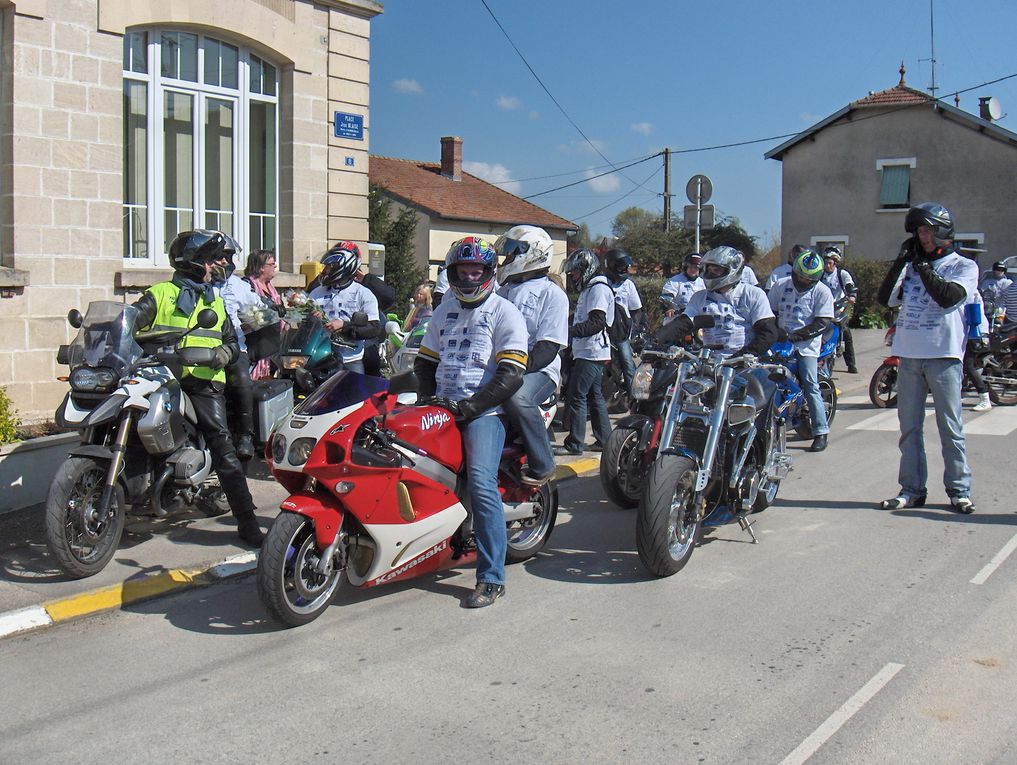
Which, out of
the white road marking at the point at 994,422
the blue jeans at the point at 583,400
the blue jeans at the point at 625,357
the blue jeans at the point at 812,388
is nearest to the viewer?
the blue jeans at the point at 583,400

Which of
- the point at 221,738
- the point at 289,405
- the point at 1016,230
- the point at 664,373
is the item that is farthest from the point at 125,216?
the point at 1016,230

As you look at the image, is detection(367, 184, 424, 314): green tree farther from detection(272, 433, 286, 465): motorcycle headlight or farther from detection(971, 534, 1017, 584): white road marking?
detection(272, 433, 286, 465): motorcycle headlight

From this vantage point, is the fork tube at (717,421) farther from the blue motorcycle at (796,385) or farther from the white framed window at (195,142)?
the white framed window at (195,142)

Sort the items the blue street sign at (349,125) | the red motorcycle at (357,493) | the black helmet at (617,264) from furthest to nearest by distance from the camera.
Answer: the blue street sign at (349,125)
the black helmet at (617,264)
the red motorcycle at (357,493)

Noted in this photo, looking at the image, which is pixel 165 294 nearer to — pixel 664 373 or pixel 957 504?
pixel 664 373

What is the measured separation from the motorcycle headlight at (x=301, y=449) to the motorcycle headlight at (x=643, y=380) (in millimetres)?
2437

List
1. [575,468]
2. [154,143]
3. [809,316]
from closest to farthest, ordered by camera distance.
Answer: [575,468] < [809,316] < [154,143]

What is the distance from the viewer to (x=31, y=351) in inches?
380

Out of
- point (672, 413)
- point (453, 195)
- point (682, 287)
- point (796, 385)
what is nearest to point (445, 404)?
point (672, 413)

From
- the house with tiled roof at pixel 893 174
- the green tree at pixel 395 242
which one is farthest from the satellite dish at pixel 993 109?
the green tree at pixel 395 242

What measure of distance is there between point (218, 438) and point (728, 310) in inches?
144

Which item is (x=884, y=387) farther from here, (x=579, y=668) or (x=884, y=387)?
(x=579, y=668)

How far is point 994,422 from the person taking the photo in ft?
38.3

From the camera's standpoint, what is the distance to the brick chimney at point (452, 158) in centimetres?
4431
